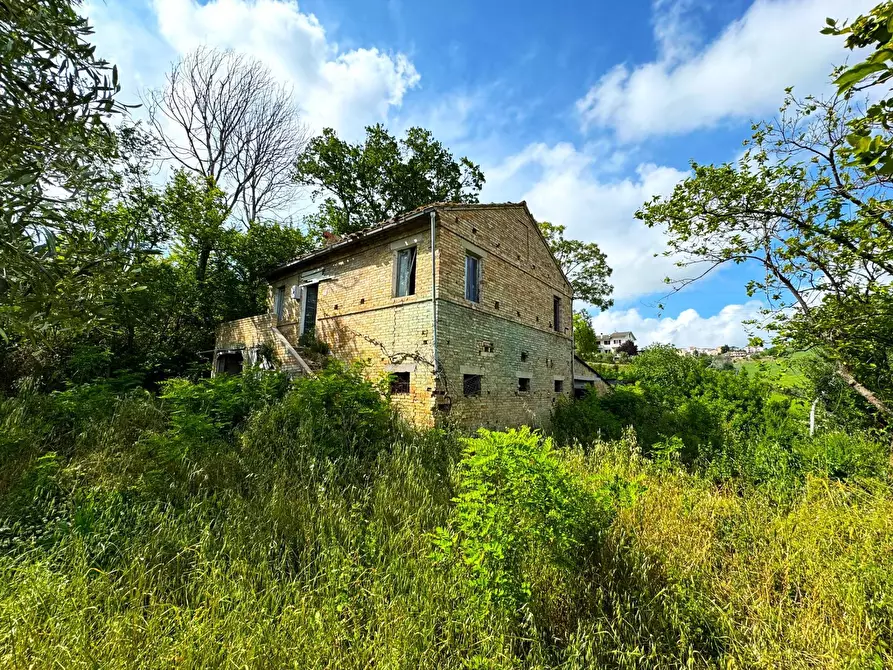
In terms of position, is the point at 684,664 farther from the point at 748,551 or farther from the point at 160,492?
the point at 160,492

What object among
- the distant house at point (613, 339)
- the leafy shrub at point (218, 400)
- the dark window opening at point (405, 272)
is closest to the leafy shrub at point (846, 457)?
the dark window opening at point (405, 272)

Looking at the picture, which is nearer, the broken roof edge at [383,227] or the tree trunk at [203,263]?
the broken roof edge at [383,227]

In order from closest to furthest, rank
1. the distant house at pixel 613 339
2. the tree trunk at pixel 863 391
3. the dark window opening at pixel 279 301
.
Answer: the tree trunk at pixel 863 391, the dark window opening at pixel 279 301, the distant house at pixel 613 339

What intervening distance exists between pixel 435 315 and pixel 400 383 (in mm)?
1990

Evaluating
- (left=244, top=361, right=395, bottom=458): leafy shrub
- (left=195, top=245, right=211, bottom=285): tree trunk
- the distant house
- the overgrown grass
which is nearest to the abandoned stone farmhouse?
(left=244, top=361, right=395, bottom=458): leafy shrub

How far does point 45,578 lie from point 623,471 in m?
7.23

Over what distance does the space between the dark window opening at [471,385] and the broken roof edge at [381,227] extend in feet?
14.4

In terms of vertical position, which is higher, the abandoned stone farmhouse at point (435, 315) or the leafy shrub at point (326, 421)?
the abandoned stone farmhouse at point (435, 315)

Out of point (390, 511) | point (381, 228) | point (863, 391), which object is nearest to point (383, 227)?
point (381, 228)

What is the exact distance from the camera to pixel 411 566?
11.0 ft

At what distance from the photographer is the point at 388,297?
9.52 metres

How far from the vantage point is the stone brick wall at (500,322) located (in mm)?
8789

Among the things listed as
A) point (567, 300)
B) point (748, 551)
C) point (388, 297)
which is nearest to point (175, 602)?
point (748, 551)

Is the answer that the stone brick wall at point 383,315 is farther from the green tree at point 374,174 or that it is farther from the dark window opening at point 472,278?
the green tree at point 374,174
